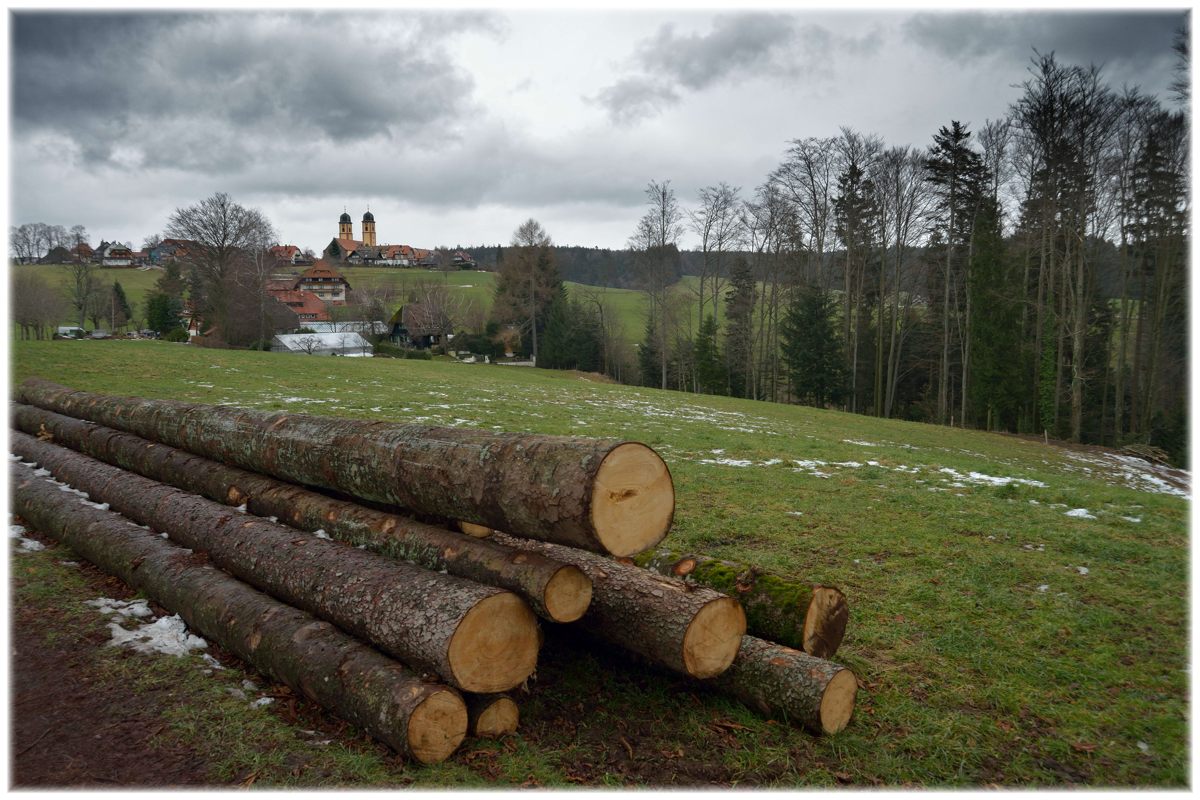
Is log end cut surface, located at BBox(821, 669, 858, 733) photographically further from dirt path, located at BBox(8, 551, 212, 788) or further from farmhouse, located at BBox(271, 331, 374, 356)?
farmhouse, located at BBox(271, 331, 374, 356)

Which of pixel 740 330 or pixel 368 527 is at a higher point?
pixel 740 330

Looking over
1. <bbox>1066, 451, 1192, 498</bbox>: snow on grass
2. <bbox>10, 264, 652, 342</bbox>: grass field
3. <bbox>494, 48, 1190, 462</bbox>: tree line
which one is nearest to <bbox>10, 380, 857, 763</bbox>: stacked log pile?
<bbox>1066, 451, 1192, 498</bbox>: snow on grass

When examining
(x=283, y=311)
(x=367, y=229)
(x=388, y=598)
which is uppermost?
(x=367, y=229)

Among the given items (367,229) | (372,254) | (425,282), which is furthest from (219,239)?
(367,229)

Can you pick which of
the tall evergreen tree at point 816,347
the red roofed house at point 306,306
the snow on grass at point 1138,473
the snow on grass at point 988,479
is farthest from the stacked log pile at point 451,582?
the red roofed house at point 306,306

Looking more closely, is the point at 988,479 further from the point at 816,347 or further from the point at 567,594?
the point at 816,347

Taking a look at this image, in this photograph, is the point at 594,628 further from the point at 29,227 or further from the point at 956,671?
the point at 29,227

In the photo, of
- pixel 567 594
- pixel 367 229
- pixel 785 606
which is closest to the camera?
pixel 567 594

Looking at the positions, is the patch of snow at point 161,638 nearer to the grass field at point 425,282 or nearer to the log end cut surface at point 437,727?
the log end cut surface at point 437,727

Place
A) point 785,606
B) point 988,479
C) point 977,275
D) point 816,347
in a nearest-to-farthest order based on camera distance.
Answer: point 785,606, point 988,479, point 977,275, point 816,347

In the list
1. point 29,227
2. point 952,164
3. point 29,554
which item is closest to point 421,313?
point 29,227

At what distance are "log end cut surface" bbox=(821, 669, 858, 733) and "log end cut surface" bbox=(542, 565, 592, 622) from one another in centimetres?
140

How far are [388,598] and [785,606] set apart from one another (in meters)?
2.41

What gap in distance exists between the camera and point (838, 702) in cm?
370
